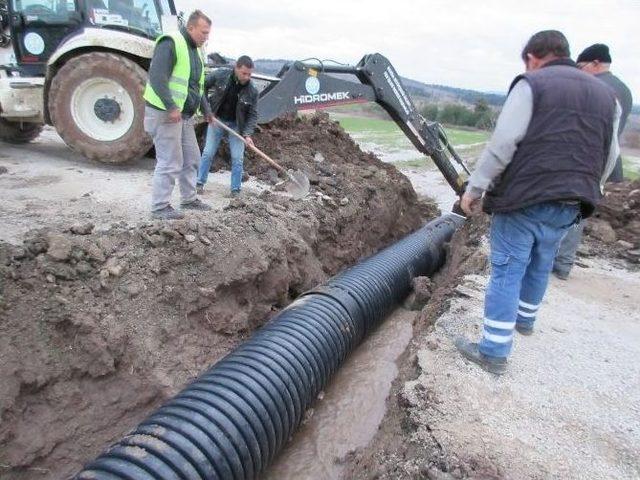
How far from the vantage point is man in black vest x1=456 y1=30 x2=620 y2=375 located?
99.0 inches

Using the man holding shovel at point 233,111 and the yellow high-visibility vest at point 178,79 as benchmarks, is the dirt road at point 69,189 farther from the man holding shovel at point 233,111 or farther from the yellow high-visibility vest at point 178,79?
the yellow high-visibility vest at point 178,79

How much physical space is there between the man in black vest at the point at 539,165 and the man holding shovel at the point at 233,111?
326cm

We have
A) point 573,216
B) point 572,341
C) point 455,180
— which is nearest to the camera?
point 573,216

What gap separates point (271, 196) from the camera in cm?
546

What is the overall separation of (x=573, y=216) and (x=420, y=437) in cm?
150

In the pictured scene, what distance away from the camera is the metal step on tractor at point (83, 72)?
18.6ft

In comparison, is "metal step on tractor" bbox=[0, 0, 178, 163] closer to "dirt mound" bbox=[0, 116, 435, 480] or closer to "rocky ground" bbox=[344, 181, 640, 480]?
"dirt mound" bbox=[0, 116, 435, 480]

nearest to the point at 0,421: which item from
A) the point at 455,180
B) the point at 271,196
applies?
the point at 271,196

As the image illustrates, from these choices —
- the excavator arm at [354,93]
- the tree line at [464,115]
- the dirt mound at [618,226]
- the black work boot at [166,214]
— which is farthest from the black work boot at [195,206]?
the tree line at [464,115]

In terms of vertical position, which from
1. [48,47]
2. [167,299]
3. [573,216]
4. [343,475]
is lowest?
[343,475]

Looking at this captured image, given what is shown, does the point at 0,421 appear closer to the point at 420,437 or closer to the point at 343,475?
the point at 343,475

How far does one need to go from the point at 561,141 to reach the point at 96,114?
5.26 m

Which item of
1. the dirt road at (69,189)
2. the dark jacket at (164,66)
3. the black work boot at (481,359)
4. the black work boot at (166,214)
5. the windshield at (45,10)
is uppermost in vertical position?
the windshield at (45,10)

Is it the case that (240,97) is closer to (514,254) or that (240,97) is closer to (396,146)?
(514,254)
